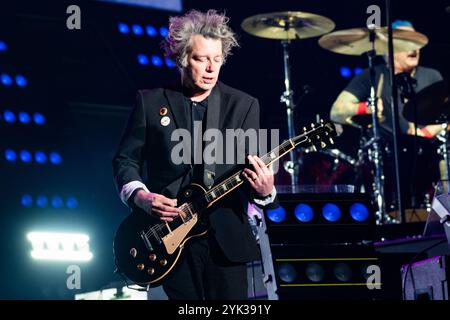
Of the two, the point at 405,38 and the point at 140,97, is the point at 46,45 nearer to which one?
the point at 405,38

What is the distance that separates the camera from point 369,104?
23.9ft

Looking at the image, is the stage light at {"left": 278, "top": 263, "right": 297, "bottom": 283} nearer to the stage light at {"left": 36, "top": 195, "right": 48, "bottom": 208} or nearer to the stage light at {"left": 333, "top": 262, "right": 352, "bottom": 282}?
the stage light at {"left": 333, "top": 262, "right": 352, "bottom": 282}

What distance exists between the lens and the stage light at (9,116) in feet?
24.2

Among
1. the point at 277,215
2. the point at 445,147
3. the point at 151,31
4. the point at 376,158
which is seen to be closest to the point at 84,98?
the point at 151,31

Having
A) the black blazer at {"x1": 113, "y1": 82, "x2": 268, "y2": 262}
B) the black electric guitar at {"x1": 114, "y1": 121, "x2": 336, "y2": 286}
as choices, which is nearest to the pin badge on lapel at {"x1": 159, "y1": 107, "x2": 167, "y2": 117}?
the black blazer at {"x1": 113, "y1": 82, "x2": 268, "y2": 262}

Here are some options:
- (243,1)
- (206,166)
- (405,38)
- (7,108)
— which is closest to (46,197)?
(7,108)

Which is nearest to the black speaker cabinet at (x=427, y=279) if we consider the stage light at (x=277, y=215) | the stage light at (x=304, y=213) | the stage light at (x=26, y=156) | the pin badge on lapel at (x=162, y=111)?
the stage light at (x=304, y=213)

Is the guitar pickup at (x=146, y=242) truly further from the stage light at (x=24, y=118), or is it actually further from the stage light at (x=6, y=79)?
the stage light at (x=6, y=79)

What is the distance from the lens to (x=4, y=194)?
727 cm

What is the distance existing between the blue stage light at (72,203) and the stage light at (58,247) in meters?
0.33

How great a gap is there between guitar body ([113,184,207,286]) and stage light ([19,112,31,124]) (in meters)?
4.09
